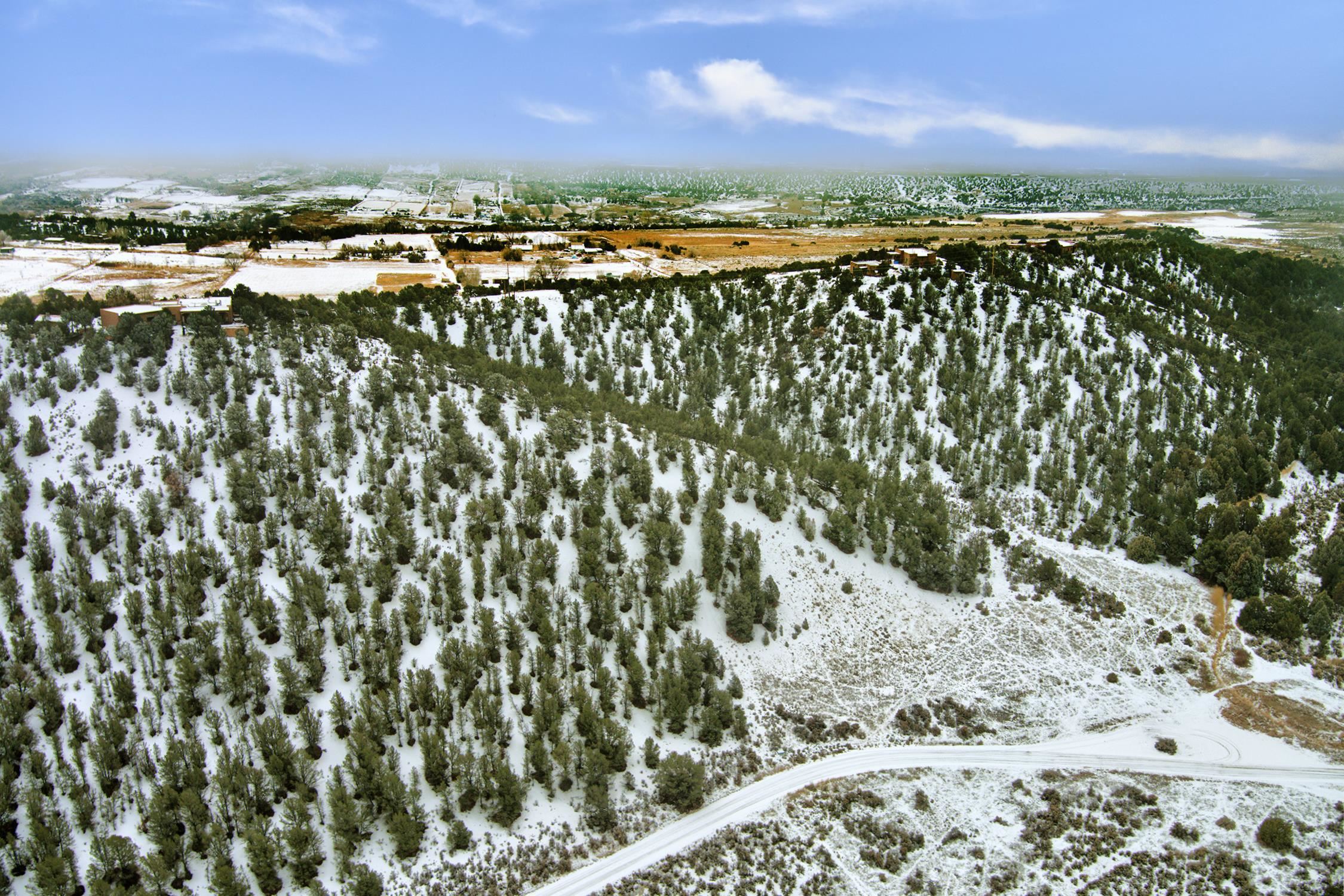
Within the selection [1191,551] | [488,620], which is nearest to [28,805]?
[488,620]

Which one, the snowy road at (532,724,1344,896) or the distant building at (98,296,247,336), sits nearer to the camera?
the snowy road at (532,724,1344,896)

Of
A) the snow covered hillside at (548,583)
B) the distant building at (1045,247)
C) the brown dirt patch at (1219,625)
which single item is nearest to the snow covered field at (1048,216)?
the distant building at (1045,247)

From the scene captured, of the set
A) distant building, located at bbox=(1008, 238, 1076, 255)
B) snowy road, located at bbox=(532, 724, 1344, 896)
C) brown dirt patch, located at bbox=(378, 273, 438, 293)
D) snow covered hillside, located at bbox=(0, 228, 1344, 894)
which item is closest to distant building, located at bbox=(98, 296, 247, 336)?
snow covered hillside, located at bbox=(0, 228, 1344, 894)

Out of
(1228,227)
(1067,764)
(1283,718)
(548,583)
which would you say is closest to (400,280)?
(548,583)

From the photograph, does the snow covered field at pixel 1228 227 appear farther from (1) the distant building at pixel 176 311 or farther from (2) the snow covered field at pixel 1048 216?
(1) the distant building at pixel 176 311

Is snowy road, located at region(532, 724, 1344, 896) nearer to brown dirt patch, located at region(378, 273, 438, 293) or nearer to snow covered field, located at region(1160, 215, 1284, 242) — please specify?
brown dirt patch, located at region(378, 273, 438, 293)

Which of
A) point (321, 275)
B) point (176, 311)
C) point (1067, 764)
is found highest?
point (321, 275)

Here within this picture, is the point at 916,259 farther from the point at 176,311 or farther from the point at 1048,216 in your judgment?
the point at 1048,216
